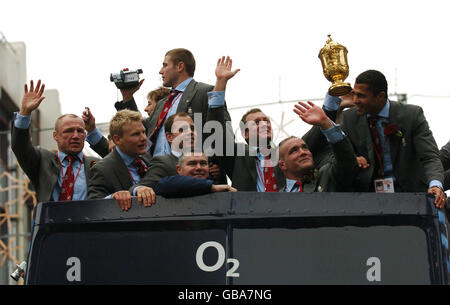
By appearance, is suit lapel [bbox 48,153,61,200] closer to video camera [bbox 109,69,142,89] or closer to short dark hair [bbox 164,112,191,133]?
short dark hair [bbox 164,112,191,133]

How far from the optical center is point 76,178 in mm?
7934

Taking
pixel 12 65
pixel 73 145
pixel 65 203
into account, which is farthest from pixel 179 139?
pixel 12 65

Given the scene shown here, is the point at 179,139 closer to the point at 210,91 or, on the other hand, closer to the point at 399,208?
the point at 210,91

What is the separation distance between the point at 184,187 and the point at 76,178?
2055 mm

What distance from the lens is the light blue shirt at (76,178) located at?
307 inches

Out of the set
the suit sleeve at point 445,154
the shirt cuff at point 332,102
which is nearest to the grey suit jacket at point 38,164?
the shirt cuff at point 332,102

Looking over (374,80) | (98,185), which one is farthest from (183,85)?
(374,80)

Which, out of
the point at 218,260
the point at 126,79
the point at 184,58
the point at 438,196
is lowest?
the point at 218,260

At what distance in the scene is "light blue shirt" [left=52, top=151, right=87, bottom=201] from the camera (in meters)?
7.79

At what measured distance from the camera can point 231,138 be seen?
785 centimetres

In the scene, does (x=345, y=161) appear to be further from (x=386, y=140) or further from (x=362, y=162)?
(x=386, y=140)

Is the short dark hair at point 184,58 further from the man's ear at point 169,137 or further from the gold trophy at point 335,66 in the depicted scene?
the gold trophy at point 335,66

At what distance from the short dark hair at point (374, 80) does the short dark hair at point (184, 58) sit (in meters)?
1.73

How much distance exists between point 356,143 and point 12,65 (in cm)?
3154
